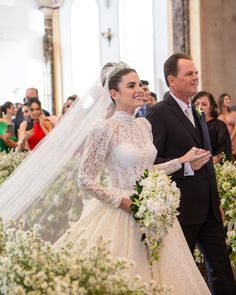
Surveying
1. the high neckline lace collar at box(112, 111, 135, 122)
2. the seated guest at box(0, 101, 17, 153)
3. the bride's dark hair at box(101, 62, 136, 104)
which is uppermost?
the bride's dark hair at box(101, 62, 136, 104)

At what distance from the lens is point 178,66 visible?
4.16 m

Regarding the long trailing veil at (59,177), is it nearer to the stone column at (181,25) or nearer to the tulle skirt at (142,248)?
the tulle skirt at (142,248)

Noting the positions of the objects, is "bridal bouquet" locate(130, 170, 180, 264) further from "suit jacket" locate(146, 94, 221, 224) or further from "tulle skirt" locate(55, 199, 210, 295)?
"suit jacket" locate(146, 94, 221, 224)

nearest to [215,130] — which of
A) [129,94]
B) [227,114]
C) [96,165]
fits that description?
[129,94]

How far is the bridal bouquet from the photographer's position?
3.41 metres

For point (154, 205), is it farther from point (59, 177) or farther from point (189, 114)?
point (59, 177)

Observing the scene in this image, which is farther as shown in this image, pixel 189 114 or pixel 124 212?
pixel 189 114

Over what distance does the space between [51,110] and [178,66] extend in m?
15.2

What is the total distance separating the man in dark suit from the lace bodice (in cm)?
25

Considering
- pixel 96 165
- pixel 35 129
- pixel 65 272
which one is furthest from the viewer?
pixel 35 129

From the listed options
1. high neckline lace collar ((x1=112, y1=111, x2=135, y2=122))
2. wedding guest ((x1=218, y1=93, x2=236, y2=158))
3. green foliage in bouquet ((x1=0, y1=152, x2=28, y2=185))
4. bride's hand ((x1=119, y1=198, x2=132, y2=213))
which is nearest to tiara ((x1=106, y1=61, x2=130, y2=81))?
high neckline lace collar ((x1=112, y1=111, x2=135, y2=122))

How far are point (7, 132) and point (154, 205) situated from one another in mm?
6091

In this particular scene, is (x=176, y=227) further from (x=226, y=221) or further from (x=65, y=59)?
(x=65, y=59)

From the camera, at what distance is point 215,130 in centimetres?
616
